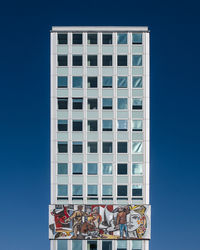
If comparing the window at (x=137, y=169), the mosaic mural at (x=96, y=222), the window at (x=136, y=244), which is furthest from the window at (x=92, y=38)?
the window at (x=136, y=244)

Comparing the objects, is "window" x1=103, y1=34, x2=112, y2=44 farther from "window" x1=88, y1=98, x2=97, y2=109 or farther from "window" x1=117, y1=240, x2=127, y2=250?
"window" x1=117, y1=240, x2=127, y2=250

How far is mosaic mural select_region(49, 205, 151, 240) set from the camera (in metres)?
89.6

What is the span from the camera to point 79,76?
92.6 meters

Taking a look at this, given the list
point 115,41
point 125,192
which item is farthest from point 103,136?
point 115,41

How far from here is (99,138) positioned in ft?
301

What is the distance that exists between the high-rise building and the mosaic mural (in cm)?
15

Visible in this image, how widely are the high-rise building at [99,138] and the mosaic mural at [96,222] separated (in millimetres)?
148

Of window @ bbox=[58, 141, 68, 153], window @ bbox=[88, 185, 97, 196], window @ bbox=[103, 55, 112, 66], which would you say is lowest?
window @ bbox=[88, 185, 97, 196]

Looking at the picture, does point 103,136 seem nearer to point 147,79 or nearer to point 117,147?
point 117,147

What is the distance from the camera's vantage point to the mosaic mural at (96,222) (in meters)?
89.6

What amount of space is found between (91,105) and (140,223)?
19.2 meters

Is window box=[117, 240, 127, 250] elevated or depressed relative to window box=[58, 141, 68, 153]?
depressed

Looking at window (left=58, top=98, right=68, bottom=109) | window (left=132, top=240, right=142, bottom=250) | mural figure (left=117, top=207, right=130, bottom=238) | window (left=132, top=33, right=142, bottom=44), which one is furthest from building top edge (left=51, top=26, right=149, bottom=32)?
window (left=132, top=240, right=142, bottom=250)

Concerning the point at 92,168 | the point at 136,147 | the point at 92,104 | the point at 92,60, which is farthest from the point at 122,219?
the point at 92,60
